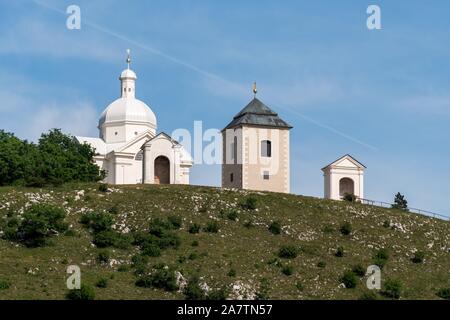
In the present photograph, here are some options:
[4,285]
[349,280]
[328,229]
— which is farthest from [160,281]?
[328,229]

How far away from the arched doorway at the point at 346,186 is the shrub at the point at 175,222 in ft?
79.8

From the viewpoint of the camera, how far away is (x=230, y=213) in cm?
7569

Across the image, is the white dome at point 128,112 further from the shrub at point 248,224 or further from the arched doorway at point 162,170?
the shrub at point 248,224

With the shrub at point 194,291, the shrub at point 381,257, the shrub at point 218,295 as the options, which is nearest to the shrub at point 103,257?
the shrub at point 194,291

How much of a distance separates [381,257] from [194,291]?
1512 centimetres

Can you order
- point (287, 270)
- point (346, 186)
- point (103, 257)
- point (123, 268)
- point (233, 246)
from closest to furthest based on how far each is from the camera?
point (123, 268), point (103, 257), point (287, 270), point (233, 246), point (346, 186)

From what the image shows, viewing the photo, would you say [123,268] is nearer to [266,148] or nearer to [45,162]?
[45,162]

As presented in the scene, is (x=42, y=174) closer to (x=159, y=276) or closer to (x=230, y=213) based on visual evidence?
(x=230, y=213)

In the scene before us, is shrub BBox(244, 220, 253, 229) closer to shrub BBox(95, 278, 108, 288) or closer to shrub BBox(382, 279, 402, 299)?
shrub BBox(382, 279, 402, 299)

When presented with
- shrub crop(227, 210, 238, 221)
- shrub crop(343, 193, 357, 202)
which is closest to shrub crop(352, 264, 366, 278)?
shrub crop(227, 210, 238, 221)

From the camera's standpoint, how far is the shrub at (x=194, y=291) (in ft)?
204

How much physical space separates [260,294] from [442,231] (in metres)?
21.9

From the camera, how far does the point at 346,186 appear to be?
94.9 metres
